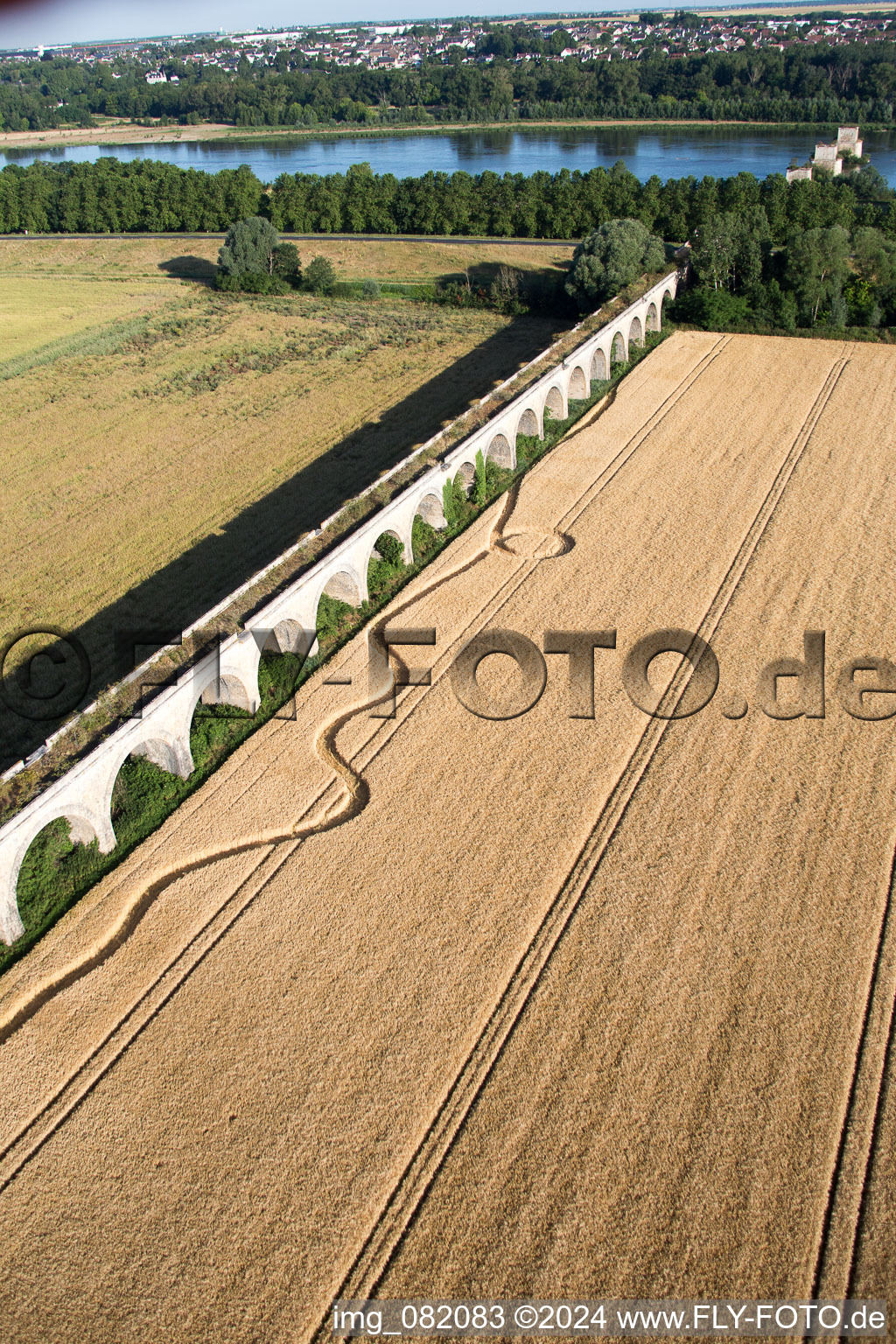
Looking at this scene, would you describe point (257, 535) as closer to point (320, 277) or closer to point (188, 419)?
point (188, 419)

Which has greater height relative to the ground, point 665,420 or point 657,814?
point 665,420

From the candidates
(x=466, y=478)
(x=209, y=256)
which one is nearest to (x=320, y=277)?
Answer: (x=209, y=256)

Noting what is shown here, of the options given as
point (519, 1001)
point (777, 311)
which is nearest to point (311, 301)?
point (777, 311)

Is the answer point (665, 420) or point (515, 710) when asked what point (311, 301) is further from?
point (515, 710)

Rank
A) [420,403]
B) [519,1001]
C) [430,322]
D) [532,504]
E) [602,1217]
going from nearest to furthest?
[602,1217], [519,1001], [532,504], [420,403], [430,322]

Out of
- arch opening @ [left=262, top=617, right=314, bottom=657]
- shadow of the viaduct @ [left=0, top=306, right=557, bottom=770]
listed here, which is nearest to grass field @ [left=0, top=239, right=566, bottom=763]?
shadow of the viaduct @ [left=0, top=306, right=557, bottom=770]

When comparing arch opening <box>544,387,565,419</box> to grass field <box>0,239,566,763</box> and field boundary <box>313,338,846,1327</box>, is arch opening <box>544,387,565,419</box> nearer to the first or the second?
grass field <box>0,239,566,763</box>
